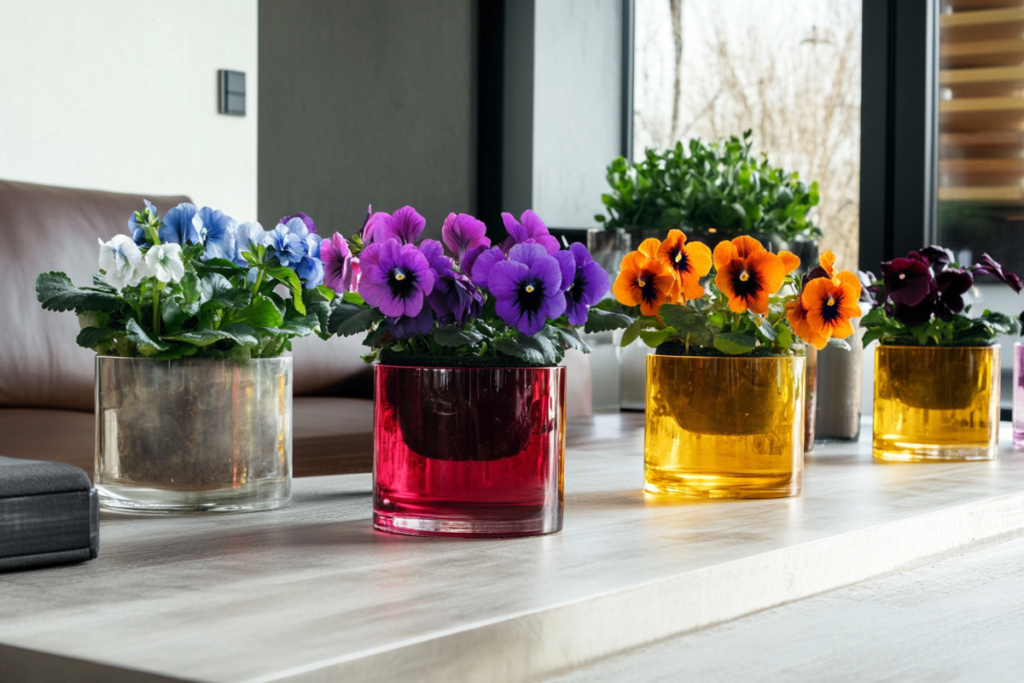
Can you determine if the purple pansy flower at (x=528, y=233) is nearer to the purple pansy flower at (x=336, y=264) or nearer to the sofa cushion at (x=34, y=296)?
the purple pansy flower at (x=336, y=264)

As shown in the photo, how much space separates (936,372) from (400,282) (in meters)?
0.69

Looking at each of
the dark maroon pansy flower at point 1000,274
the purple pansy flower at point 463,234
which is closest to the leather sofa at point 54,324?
the dark maroon pansy flower at point 1000,274

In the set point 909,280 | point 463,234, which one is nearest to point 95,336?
point 463,234

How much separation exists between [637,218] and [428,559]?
1.77 meters

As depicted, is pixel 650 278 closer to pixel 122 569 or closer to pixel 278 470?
pixel 278 470

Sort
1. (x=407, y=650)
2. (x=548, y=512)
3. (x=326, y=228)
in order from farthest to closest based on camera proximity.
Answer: (x=326, y=228) → (x=548, y=512) → (x=407, y=650)

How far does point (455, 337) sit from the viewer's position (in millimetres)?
631

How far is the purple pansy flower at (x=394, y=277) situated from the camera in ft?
2.10

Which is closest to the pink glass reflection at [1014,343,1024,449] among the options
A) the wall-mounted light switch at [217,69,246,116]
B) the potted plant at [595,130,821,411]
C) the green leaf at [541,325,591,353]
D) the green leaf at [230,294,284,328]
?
Result: the potted plant at [595,130,821,411]

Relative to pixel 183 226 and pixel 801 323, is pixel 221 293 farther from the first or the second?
pixel 801 323

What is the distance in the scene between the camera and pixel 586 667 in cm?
50

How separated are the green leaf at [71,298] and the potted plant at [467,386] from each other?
0.52ft

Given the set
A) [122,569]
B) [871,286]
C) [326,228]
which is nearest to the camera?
[122,569]

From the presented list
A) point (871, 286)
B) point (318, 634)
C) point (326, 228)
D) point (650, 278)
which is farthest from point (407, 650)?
point (326, 228)
